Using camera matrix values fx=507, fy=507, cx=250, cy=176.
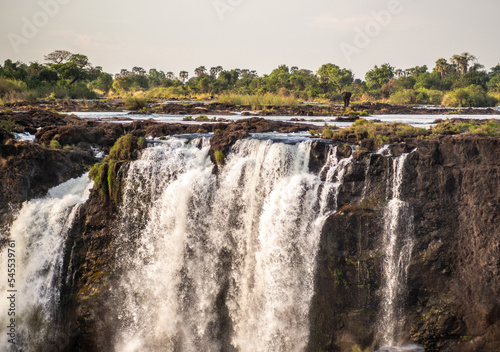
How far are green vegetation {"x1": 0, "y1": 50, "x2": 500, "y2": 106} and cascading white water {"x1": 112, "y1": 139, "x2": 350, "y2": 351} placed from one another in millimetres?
21416

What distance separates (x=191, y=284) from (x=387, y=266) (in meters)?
6.23

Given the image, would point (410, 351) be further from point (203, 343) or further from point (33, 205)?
point (33, 205)

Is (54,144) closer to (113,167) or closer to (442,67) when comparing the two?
(113,167)

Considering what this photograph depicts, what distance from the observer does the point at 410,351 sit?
564 inches

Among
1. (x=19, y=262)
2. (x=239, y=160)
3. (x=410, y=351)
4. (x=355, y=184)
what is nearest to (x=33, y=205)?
(x=19, y=262)

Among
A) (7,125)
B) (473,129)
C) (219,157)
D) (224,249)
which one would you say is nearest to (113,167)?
(219,157)

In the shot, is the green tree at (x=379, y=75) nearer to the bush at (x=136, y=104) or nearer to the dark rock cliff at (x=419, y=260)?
the bush at (x=136, y=104)

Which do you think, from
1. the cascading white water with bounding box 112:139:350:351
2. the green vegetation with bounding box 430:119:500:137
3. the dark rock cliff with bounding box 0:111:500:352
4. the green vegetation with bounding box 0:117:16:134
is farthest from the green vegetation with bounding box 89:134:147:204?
the green vegetation with bounding box 430:119:500:137

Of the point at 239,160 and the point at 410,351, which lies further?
the point at 239,160

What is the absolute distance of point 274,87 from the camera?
201 ft

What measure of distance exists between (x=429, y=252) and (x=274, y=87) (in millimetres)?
48677

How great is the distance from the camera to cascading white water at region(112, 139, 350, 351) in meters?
15.4

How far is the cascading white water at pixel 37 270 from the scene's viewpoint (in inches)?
667

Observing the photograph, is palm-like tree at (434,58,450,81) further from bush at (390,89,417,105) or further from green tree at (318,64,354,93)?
bush at (390,89,417,105)
